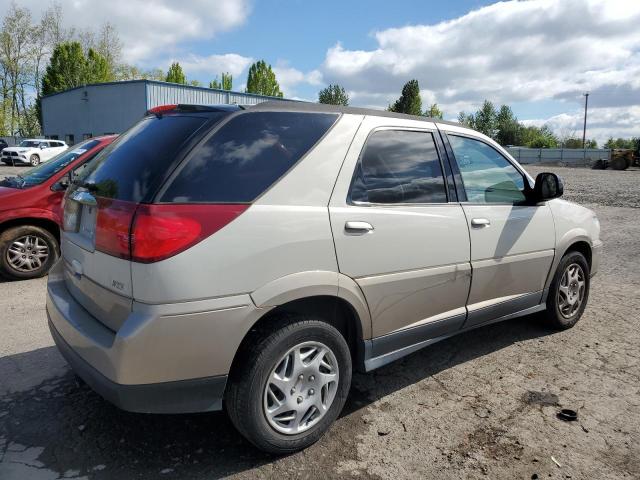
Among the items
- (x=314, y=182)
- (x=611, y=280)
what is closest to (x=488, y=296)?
(x=314, y=182)

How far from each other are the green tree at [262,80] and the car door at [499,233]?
75.5 meters

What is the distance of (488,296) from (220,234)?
2.24 m

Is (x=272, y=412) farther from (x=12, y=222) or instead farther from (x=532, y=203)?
(x=12, y=222)

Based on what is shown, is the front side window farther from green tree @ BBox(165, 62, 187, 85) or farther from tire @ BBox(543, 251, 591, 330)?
green tree @ BBox(165, 62, 187, 85)

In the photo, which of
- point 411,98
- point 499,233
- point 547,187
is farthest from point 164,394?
point 411,98

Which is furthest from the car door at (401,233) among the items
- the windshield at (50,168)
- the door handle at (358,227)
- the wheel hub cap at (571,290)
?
the windshield at (50,168)

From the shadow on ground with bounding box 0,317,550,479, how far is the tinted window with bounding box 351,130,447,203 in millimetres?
1377

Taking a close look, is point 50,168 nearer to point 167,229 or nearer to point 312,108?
point 312,108

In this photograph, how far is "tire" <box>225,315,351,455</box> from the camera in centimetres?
244

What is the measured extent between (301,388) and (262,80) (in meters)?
78.7

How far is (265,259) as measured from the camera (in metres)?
2.41

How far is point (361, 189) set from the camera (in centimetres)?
287

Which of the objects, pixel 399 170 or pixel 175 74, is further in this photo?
pixel 175 74

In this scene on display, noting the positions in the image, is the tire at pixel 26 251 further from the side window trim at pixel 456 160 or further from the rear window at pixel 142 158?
the side window trim at pixel 456 160
